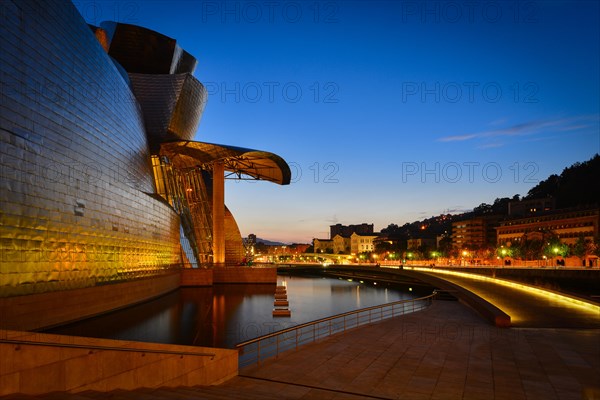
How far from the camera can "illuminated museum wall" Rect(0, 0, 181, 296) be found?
16125 mm

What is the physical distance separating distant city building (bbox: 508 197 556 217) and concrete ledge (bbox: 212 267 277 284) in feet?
302

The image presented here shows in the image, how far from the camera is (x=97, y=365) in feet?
26.9

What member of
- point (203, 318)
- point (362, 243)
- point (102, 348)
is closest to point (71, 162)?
point (203, 318)

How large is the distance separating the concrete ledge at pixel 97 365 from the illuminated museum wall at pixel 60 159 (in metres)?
9.14

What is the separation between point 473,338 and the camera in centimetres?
1387

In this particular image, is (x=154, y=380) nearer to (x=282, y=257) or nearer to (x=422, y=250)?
(x=422, y=250)

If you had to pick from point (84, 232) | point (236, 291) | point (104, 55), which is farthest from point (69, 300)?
point (236, 291)

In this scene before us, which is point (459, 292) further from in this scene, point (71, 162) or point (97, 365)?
point (97, 365)

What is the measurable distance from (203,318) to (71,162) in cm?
1146

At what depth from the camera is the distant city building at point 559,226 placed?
79625 mm

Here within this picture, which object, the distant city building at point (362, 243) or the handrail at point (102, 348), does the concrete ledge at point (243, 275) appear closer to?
the handrail at point (102, 348)

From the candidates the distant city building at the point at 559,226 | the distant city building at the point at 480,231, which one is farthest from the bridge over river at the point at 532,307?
the distant city building at the point at 480,231

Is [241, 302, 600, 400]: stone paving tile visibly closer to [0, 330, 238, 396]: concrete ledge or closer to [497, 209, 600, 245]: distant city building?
[0, 330, 238, 396]: concrete ledge

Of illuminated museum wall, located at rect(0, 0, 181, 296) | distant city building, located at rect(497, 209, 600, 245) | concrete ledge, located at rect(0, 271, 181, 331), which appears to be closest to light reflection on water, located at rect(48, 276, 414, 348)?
concrete ledge, located at rect(0, 271, 181, 331)
